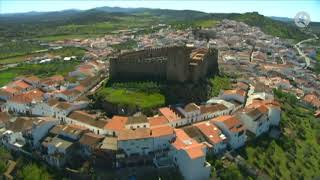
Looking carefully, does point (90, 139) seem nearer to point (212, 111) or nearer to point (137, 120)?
point (137, 120)

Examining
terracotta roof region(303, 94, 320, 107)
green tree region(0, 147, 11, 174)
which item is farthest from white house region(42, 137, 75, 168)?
terracotta roof region(303, 94, 320, 107)

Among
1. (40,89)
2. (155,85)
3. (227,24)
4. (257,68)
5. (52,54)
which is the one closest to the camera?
(155,85)

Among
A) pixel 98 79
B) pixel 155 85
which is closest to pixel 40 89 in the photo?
pixel 98 79

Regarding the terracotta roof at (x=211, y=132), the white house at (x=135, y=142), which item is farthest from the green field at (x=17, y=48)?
the white house at (x=135, y=142)

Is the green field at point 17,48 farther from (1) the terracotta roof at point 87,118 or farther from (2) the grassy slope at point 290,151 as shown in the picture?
(2) the grassy slope at point 290,151

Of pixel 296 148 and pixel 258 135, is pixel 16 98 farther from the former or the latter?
pixel 296 148
